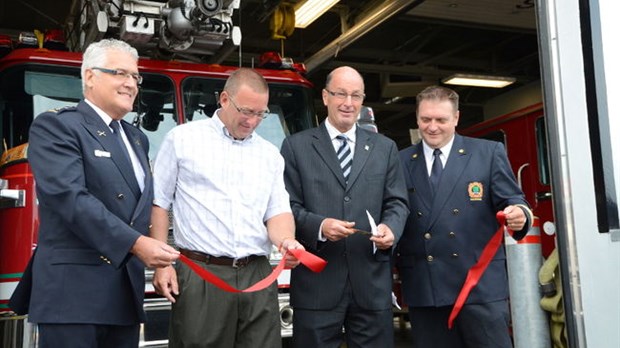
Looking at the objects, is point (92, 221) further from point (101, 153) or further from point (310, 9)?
point (310, 9)

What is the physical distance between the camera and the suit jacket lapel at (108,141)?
282cm

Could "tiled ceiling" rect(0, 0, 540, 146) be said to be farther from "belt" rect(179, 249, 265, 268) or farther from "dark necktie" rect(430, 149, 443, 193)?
"belt" rect(179, 249, 265, 268)

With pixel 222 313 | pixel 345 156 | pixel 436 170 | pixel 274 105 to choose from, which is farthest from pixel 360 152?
pixel 274 105

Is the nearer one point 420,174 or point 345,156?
point 345,156

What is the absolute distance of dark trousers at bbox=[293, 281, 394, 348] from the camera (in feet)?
11.0

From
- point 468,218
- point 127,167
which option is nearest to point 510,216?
point 468,218

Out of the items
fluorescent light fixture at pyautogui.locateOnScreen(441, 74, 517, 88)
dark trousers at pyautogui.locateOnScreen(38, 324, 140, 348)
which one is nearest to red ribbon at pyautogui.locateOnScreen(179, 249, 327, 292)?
dark trousers at pyautogui.locateOnScreen(38, 324, 140, 348)

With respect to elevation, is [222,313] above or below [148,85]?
below

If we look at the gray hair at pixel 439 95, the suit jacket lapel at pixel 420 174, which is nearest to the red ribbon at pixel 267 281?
the suit jacket lapel at pixel 420 174

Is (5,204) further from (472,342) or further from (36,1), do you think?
(36,1)

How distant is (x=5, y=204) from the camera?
305 cm

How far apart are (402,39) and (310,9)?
4.39m

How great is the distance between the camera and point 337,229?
321 cm

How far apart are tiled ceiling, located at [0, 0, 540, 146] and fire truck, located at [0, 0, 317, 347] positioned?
325 cm
